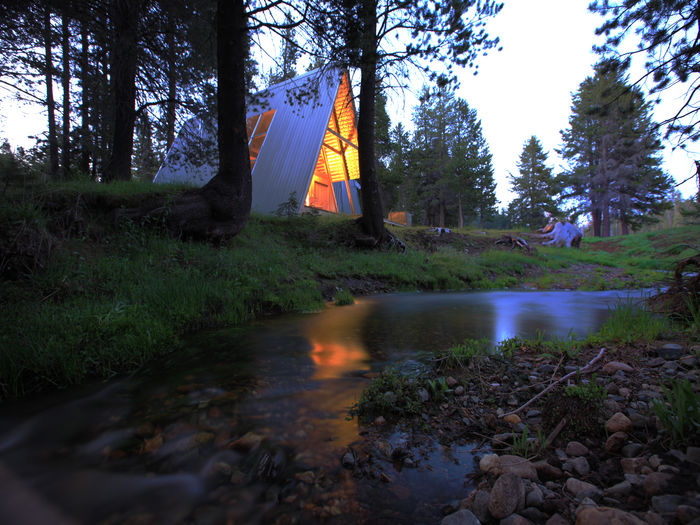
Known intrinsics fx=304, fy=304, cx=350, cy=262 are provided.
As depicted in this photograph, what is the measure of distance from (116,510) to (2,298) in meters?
3.85

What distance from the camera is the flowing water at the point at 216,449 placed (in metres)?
1.36

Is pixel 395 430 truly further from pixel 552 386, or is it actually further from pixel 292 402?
pixel 552 386

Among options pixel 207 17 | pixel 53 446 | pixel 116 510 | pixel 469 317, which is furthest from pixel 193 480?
pixel 207 17

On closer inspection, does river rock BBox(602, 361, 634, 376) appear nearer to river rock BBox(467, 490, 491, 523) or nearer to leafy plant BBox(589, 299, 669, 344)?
leafy plant BBox(589, 299, 669, 344)

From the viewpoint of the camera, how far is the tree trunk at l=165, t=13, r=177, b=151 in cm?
799

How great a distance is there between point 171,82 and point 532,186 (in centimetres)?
4182

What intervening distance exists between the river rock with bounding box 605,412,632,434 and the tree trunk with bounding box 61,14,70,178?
42.0ft

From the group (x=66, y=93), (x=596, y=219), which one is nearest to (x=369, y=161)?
(x=66, y=93)

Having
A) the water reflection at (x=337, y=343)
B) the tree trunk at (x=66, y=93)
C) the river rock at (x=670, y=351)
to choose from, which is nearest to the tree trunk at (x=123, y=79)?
the tree trunk at (x=66, y=93)

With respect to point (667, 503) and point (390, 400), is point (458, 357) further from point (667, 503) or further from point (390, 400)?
point (667, 503)

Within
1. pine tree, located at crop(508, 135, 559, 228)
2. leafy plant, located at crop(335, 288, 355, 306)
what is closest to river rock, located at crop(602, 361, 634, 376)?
leafy plant, located at crop(335, 288, 355, 306)

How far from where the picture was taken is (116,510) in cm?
137

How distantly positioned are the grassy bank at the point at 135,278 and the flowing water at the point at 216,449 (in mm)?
441

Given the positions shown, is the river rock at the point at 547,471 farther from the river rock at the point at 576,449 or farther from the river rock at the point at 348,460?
the river rock at the point at 348,460
